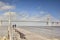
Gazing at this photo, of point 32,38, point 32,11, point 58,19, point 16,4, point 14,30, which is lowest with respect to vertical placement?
point 32,38

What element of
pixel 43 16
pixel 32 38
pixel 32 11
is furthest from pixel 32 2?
pixel 32 38

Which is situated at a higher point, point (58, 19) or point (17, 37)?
point (58, 19)

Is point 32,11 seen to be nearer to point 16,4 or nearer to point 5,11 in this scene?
point 16,4

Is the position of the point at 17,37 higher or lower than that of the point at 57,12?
lower

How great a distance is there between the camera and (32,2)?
201cm

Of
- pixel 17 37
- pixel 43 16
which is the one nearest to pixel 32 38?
pixel 17 37

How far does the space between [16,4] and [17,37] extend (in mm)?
545

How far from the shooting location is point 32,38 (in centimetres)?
194

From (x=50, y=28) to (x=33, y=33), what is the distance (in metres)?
0.30

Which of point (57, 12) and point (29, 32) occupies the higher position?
point (57, 12)

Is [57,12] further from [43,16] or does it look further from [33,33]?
[33,33]

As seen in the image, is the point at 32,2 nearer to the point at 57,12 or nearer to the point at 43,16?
the point at 43,16

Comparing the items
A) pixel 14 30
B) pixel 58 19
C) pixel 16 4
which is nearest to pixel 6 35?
pixel 14 30

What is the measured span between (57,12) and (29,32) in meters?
0.58
